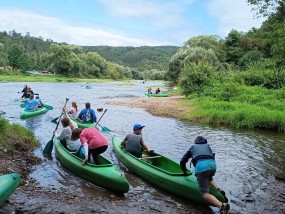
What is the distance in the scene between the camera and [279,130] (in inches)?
738

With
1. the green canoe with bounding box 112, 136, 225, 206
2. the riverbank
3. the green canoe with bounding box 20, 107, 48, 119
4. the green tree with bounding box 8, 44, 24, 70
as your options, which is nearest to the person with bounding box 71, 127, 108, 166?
the riverbank

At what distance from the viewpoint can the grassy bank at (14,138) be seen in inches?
431

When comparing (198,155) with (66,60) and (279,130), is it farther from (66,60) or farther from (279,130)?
(66,60)

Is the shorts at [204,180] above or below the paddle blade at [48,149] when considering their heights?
above

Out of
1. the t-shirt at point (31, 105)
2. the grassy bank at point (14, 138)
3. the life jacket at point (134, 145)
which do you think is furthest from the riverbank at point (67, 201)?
the t-shirt at point (31, 105)

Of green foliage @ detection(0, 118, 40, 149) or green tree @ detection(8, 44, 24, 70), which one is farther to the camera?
green tree @ detection(8, 44, 24, 70)

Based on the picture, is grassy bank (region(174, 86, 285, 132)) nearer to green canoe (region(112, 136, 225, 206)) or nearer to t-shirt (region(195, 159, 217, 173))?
green canoe (region(112, 136, 225, 206))

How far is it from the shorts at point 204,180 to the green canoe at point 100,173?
191 centimetres

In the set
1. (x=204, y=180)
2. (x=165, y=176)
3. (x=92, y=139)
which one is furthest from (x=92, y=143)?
(x=204, y=180)

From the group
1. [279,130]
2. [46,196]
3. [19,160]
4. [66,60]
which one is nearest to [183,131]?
[279,130]

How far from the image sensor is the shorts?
24.4 feet

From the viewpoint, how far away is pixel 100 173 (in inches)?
346

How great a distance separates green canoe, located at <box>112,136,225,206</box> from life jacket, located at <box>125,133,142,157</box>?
0.19m

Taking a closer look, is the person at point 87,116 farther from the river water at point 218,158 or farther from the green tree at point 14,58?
the green tree at point 14,58
